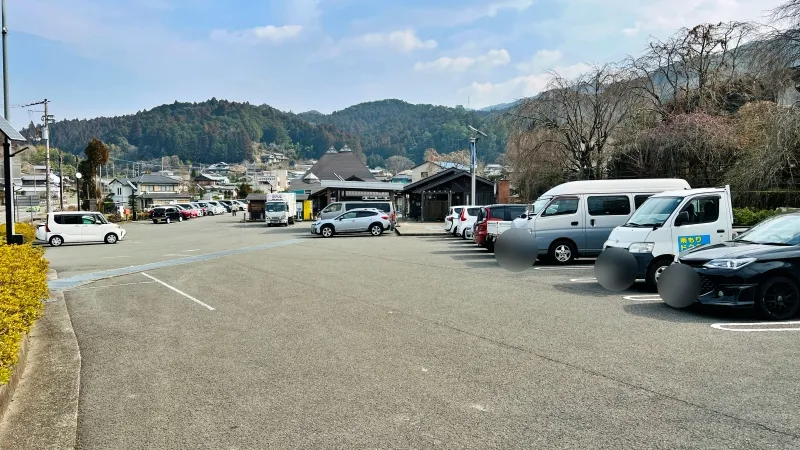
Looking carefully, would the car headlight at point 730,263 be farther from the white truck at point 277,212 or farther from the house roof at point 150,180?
the house roof at point 150,180

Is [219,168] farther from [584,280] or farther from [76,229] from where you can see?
[584,280]

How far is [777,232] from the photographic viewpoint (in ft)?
29.1

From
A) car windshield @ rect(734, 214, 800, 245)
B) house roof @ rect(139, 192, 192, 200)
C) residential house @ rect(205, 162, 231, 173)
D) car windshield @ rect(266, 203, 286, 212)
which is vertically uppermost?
residential house @ rect(205, 162, 231, 173)

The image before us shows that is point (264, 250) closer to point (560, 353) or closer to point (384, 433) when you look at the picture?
point (560, 353)

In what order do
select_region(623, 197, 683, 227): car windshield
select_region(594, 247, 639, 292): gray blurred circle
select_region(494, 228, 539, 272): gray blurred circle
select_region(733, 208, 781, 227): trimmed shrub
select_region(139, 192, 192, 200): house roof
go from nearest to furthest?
select_region(594, 247, 639, 292): gray blurred circle → select_region(623, 197, 683, 227): car windshield → select_region(494, 228, 539, 272): gray blurred circle → select_region(733, 208, 781, 227): trimmed shrub → select_region(139, 192, 192, 200): house roof

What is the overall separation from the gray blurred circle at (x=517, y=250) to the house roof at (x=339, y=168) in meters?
80.7

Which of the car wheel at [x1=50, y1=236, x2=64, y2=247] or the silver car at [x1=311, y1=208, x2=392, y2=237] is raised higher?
the silver car at [x1=311, y1=208, x2=392, y2=237]

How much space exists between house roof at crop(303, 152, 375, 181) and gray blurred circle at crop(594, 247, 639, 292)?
280ft

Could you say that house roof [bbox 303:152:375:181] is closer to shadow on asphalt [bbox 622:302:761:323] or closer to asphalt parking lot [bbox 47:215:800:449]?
→ asphalt parking lot [bbox 47:215:800:449]

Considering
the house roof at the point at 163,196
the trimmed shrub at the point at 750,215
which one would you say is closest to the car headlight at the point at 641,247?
the trimmed shrub at the point at 750,215

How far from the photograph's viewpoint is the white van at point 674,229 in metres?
10.7

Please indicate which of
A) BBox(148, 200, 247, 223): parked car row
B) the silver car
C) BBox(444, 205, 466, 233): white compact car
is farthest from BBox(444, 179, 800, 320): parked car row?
BBox(148, 200, 247, 223): parked car row

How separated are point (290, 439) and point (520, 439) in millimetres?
1681

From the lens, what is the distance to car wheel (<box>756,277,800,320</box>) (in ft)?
26.2
